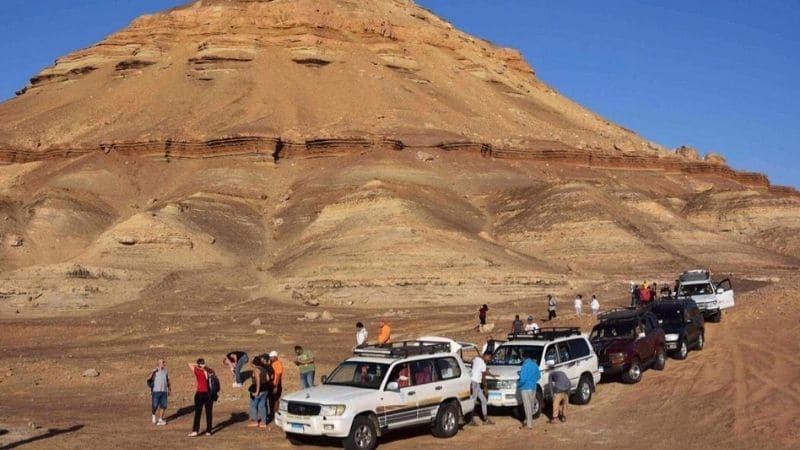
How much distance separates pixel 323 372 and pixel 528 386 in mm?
9528

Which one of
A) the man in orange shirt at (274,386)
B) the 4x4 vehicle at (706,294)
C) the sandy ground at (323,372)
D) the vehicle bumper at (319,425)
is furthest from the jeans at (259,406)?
the 4x4 vehicle at (706,294)

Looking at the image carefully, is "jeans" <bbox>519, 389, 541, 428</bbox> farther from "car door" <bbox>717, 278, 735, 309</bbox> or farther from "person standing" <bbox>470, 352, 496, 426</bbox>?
"car door" <bbox>717, 278, 735, 309</bbox>

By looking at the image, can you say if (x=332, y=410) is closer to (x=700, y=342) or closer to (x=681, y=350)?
(x=681, y=350)

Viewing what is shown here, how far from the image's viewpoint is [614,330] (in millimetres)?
22391

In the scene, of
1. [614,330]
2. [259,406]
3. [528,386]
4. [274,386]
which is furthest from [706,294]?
[259,406]

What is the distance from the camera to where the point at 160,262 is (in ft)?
188

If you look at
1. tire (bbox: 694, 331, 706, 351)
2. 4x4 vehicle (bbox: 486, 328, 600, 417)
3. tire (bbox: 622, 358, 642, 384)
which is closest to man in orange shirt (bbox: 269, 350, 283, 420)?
4x4 vehicle (bbox: 486, 328, 600, 417)

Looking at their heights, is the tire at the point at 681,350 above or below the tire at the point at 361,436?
above

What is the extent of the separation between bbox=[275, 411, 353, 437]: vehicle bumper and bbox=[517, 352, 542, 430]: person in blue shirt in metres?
3.90

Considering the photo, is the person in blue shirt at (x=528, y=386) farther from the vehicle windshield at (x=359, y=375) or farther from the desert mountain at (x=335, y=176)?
the desert mountain at (x=335, y=176)

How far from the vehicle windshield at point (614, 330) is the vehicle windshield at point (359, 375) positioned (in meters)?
8.84

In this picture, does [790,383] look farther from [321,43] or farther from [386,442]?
[321,43]

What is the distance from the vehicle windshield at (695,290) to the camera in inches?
1247

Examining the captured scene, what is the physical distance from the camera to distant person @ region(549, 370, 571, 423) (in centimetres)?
1683
